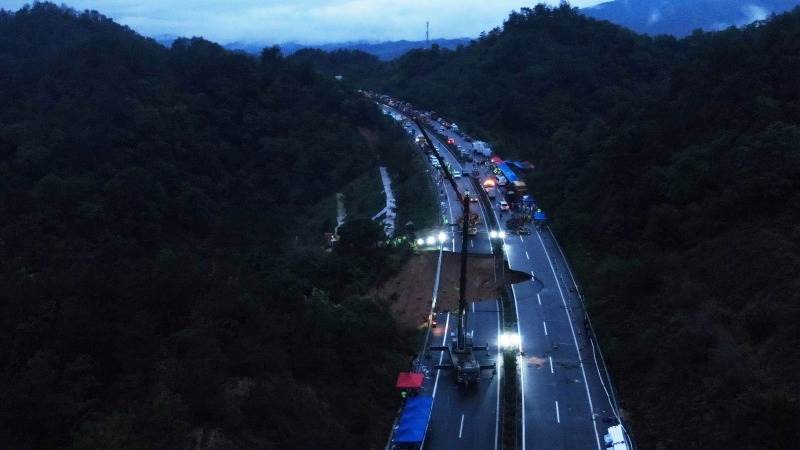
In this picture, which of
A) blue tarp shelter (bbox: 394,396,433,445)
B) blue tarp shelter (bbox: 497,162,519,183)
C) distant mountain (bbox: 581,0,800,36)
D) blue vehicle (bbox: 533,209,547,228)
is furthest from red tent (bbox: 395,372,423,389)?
distant mountain (bbox: 581,0,800,36)

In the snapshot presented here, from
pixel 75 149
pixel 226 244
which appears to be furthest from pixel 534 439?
pixel 75 149

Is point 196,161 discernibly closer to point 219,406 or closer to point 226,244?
point 226,244

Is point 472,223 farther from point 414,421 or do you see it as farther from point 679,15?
point 679,15

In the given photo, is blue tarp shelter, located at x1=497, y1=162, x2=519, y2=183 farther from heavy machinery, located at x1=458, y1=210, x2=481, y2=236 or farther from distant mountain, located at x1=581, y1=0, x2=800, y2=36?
distant mountain, located at x1=581, y1=0, x2=800, y2=36

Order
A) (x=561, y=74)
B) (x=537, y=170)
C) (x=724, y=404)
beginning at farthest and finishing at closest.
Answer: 1. (x=561, y=74)
2. (x=537, y=170)
3. (x=724, y=404)

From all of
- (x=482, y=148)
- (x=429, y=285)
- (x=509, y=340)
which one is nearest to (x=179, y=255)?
(x=429, y=285)
